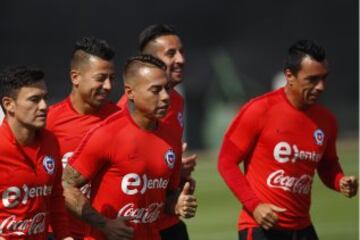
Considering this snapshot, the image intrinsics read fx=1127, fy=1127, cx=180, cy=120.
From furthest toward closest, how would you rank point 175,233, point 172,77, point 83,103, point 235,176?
point 172,77 → point 175,233 → point 83,103 → point 235,176

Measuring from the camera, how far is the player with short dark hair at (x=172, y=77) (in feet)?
29.9

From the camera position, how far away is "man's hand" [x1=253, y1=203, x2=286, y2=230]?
843 centimetres

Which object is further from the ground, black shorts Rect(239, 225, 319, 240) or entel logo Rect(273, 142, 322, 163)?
entel logo Rect(273, 142, 322, 163)

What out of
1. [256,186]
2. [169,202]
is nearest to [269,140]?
[256,186]

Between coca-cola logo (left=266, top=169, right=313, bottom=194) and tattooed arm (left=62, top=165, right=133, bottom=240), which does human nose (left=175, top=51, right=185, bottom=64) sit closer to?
coca-cola logo (left=266, top=169, right=313, bottom=194)

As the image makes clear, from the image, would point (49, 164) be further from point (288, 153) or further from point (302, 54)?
point (302, 54)

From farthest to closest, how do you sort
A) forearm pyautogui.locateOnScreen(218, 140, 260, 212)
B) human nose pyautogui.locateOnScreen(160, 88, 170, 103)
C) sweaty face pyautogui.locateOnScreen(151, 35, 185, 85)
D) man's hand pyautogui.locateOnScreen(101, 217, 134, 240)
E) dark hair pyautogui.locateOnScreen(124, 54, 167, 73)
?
sweaty face pyautogui.locateOnScreen(151, 35, 185, 85), forearm pyautogui.locateOnScreen(218, 140, 260, 212), dark hair pyautogui.locateOnScreen(124, 54, 167, 73), human nose pyautogui.locateOnScreen(160, 88, 170, 103), man's hand pyautogui.locateOnScreen(101, 217, 134, 240)

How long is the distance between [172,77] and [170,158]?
169 cm

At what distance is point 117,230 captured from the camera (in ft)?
24.7

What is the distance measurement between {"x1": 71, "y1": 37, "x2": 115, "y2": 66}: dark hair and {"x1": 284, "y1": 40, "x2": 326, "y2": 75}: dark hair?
142 cm

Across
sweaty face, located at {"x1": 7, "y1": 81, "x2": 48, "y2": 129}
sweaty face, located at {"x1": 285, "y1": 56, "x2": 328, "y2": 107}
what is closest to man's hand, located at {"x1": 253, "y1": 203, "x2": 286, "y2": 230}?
sweaty face, located at {"x1": 285, "y1": 56, "x2": 328, "y2": 107}

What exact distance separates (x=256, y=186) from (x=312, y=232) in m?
0.59

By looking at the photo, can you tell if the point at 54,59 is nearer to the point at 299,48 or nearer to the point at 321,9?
the point at 321,9

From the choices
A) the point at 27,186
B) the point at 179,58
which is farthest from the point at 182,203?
the point at 179,58
